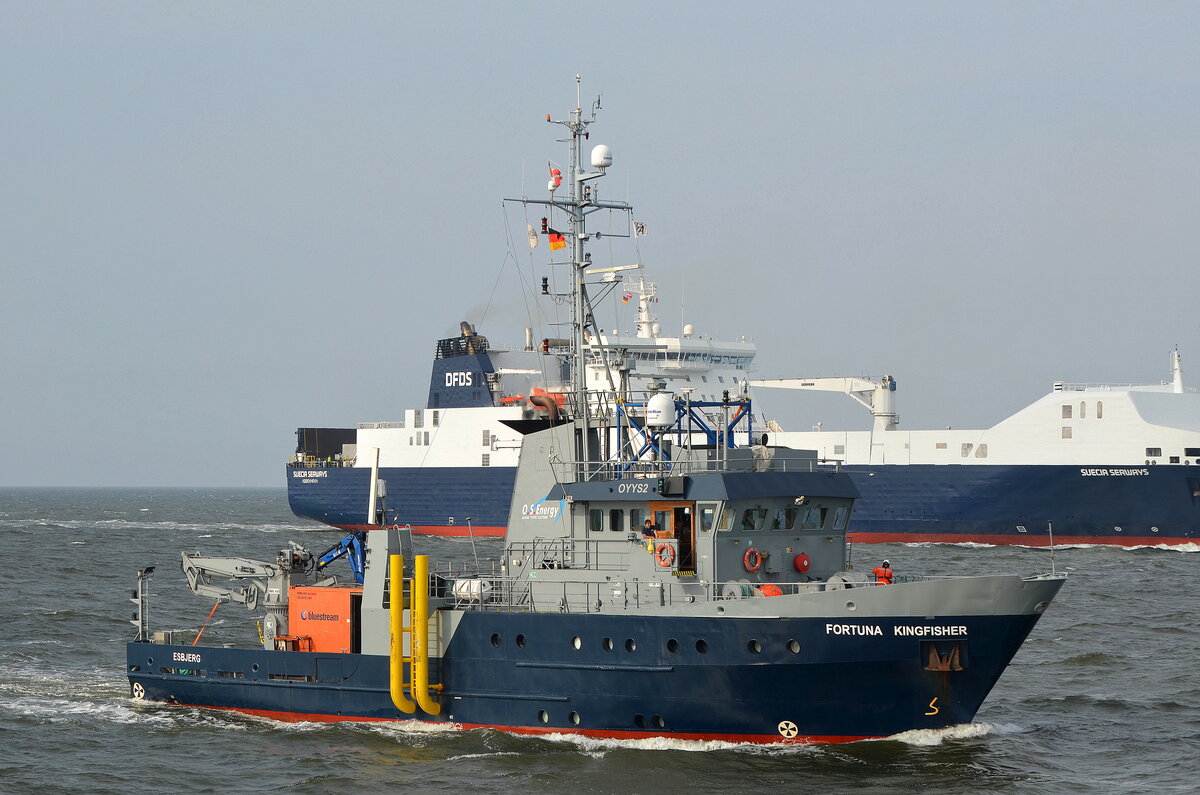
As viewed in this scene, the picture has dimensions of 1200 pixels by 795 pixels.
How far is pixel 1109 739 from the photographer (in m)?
20.3

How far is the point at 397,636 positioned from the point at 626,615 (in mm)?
3518

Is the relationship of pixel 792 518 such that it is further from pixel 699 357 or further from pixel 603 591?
pixel 699 357

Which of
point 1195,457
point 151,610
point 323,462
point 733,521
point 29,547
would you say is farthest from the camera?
point 323,462

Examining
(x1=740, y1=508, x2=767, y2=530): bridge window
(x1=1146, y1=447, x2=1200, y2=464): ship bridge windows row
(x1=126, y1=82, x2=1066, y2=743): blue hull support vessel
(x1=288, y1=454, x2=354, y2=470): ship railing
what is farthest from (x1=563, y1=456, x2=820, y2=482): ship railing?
(x1=288, y1=454, x2=354, y2=470): ship railing

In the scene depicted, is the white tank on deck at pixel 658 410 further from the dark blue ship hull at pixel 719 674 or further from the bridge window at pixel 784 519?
the dark blue ship hull at pixel 719 674

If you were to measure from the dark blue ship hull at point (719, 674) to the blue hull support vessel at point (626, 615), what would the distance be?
30 millimetres

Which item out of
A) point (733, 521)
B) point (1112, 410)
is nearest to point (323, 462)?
point (1112, 410)

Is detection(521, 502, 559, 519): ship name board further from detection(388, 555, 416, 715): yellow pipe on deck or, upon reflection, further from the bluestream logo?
detection(388, 555, 416, 715): yellow pipe on deck

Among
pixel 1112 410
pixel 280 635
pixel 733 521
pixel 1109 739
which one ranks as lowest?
pixel 1109 739

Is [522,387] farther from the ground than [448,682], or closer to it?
farther from the ground

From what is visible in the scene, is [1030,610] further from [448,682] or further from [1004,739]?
[448,682]

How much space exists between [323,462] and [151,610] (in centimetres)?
3385

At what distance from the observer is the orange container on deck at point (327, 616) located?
68.4 feet

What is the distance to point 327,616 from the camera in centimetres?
2120
